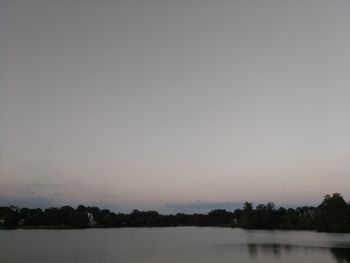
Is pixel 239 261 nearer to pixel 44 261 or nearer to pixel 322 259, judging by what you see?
pixel 322 259

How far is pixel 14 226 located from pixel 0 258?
101103 millimetres

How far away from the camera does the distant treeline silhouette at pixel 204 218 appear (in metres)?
85.2

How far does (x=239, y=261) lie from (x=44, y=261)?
15568 mm

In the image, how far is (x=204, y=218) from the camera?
18512cm

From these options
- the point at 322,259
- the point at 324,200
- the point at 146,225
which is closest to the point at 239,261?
the point at 322,259

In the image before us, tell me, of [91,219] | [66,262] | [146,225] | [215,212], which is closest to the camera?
[66,262]

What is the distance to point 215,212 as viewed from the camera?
18462 cm

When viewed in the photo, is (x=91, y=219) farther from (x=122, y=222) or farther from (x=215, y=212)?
(x=215, y=212)

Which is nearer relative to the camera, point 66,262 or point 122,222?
point 66,262

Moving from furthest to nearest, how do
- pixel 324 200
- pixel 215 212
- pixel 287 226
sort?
pixel 215 212, pixel 287 226, pixel 324 200

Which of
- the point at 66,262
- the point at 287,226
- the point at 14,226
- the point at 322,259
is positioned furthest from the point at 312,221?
the point at 14,226

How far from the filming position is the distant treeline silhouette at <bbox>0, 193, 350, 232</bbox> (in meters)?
85.2

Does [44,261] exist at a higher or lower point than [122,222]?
lower

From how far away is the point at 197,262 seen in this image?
102 feet
